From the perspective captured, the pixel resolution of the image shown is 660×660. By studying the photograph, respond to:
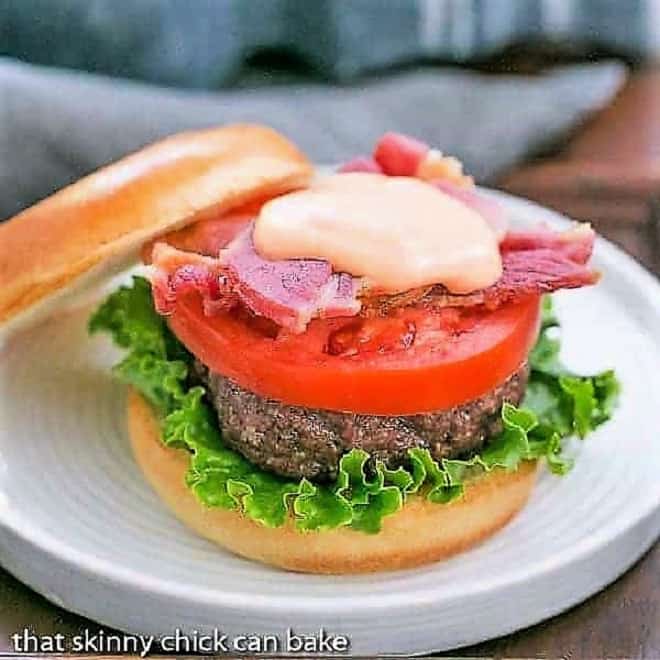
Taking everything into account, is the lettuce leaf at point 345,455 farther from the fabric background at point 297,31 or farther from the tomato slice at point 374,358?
the fabric background at point 297,31

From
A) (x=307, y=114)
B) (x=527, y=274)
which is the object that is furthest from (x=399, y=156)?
(x=307, y=114)

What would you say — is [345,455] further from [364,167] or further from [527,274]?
[364,167]

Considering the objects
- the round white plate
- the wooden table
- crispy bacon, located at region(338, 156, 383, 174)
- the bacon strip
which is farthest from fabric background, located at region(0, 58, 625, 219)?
the bacon strip

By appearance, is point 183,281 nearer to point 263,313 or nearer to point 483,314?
point 263,313

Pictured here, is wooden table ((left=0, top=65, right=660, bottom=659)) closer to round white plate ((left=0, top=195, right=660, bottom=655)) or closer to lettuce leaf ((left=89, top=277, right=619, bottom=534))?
round white plate ((left=0, top=195, right=660, bottom=655))

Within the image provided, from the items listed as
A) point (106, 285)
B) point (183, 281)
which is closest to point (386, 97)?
point (106, 285)

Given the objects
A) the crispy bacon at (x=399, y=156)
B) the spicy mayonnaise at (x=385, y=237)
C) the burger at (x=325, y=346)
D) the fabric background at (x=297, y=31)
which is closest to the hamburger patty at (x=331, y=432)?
the burger at (x=325, y=346)
